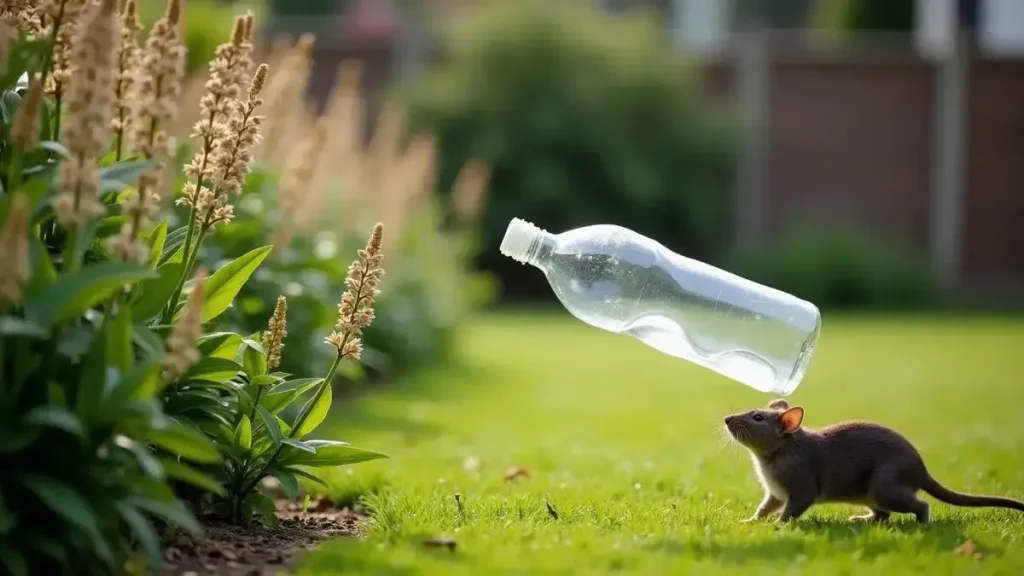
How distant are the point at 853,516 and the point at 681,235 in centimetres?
1624

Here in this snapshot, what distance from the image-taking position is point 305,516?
4.21 m

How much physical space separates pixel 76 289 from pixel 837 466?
2476mm

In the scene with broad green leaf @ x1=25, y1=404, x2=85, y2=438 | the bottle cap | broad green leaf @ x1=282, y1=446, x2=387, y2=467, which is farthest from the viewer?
the bottle cap

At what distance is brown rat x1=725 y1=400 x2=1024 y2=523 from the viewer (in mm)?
3941

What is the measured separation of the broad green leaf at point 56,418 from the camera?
8.75 feet

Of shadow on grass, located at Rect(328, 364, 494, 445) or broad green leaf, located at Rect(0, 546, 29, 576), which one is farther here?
shadow on grass, located at Rect(328, 364, 494, 445)

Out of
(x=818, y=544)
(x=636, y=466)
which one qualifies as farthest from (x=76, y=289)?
(x=636, y=466)

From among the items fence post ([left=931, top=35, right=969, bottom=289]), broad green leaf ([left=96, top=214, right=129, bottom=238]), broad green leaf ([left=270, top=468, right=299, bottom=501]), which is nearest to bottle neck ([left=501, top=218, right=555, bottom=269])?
broad green leaf ([left=270, top=468, right=299, bottom=501])

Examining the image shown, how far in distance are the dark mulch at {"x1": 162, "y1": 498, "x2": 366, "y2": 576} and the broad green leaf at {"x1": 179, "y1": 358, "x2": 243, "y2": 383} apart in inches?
18.6

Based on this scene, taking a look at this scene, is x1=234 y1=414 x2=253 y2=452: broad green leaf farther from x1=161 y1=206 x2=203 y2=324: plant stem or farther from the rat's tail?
the rat's tail

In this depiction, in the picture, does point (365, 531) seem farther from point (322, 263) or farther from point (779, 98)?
point (779, 98)

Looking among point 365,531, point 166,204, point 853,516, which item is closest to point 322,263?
point 166,204

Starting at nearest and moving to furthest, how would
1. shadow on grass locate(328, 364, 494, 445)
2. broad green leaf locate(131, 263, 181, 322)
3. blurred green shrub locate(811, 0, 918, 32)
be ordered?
broad green leaf locate(131, 263, 181, 322) → shadow on grass locate(328, 364, 494, 445) → blurred green shrub locate(811, 0, 918, 32)

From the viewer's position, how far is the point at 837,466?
3.97m
